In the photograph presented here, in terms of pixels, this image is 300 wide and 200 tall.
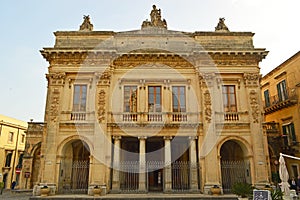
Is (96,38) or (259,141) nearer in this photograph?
(259,141)

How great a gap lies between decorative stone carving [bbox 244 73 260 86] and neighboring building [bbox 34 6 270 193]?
0.07 m

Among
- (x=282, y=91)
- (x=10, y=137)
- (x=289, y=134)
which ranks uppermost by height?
(x=282, y=91)

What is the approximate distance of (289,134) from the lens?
68.3ft

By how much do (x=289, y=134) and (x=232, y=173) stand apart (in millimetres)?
6760

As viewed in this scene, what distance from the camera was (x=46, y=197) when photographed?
15023 millimetres

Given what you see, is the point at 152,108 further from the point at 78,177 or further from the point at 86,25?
the point at 86,25

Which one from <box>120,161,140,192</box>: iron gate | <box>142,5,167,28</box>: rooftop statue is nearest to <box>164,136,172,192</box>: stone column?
<box>120,161,140,192</box>: iron gate

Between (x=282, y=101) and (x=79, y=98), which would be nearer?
(x=79, y=98)

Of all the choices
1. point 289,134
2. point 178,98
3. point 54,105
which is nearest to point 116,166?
point 54,105

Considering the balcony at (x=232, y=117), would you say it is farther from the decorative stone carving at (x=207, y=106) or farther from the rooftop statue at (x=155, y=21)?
the rooftop statue at (x=155, y=21)

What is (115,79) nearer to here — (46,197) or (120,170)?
(120,170)

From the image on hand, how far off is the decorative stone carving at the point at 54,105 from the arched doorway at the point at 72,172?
215cm

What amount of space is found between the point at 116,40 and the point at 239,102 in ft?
33.7

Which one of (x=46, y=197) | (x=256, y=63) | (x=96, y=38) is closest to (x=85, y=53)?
(x=96, y=38)
